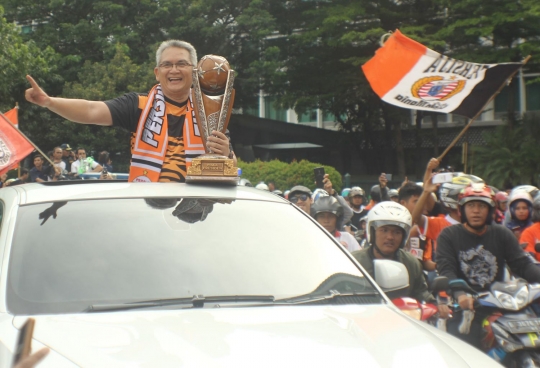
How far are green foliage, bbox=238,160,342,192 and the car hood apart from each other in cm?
2032

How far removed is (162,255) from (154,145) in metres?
1.68

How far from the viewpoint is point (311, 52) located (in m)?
34.0

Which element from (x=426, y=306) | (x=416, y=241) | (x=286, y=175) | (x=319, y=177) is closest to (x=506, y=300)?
(x=426, y=306)

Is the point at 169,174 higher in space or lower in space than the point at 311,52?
lower

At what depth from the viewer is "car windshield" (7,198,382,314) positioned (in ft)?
10.6

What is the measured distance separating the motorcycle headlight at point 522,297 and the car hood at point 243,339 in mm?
Result: 2561

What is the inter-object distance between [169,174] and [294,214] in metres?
1.24

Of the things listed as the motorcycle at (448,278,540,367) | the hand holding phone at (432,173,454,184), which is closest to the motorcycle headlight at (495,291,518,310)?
the motorcycle at (448,278,540,367)

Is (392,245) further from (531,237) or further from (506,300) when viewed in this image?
(531,237)

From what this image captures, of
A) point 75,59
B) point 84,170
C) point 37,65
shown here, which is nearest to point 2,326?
point 84,170

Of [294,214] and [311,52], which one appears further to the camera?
[311,52]

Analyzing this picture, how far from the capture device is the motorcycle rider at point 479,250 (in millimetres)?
6188

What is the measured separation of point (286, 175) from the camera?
78.1 ft

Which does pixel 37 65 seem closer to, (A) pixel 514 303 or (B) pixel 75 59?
(B) pixel 75 59
